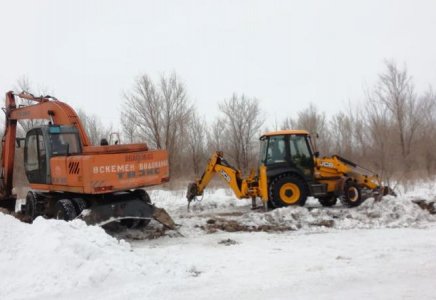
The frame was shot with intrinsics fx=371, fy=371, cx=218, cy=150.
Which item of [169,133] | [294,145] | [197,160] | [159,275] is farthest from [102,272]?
[197,160]

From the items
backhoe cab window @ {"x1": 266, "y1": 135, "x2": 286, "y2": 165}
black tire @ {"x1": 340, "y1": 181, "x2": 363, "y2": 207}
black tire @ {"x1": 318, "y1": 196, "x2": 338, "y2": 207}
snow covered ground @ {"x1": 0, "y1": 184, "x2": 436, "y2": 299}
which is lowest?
snow covered ground @ {"x1": 0, "y1": 184, "x2": 436, "y2": 299}

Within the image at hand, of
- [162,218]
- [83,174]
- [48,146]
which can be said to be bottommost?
[162,218]

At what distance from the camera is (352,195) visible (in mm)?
11195

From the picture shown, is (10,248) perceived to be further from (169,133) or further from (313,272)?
(169,133)

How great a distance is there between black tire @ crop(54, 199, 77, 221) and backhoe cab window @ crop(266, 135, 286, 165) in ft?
19.3

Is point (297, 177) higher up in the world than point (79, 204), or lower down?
higher up

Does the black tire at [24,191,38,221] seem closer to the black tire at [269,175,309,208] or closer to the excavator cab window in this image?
the excavator cab window

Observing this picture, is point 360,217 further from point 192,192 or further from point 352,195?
point 192,192

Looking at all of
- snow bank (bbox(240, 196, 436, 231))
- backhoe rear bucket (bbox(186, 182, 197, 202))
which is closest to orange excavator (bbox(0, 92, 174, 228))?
snow bank (bbox(240, 196, 436, 231))

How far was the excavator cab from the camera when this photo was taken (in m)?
8.91

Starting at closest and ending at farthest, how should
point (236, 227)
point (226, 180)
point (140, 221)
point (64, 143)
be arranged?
point (236, 227)
point (140, 221)
point (64, 143)
point (226, 180)

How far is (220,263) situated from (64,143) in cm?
538

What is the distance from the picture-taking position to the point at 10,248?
546 centimetres

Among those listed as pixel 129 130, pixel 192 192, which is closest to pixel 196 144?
pixel 129 130
